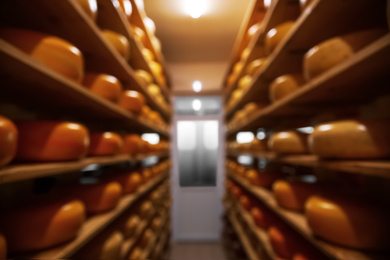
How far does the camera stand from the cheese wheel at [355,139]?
2.31 ft

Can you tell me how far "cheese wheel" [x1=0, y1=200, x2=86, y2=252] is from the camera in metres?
0.77

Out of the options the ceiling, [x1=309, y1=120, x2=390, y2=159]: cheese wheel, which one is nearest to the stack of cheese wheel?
[x1=309, y1=120, x2=390, y2=159]: cheese wheel

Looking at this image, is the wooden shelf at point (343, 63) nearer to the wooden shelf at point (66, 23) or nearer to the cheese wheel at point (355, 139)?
the cheese wheel at point (355, 139)

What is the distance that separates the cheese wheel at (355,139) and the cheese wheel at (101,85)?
97 centimetres

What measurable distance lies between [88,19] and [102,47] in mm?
214

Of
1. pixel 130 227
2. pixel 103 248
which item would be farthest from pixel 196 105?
pixel 103 248

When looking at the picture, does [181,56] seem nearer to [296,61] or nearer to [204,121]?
[204,121]

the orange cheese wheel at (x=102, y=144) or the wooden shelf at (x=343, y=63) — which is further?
the orange cheese wheel at (x=102, y=144)

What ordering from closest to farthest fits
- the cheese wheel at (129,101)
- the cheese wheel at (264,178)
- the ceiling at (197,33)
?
the cheese wheel at (129,101)
the cheese wheel at (264,178)
the ceiling at (197,33)

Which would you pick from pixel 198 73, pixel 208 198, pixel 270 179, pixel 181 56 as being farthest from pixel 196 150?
pixel 270 179

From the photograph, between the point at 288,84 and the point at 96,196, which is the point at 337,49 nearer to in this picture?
the point at 288,84

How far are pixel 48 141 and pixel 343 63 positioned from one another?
0.96 m

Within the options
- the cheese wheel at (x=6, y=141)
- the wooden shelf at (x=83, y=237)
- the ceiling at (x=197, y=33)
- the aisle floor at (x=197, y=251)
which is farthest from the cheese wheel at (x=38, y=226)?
the aisle floor at (x=197, y=251)

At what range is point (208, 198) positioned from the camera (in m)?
4.57
